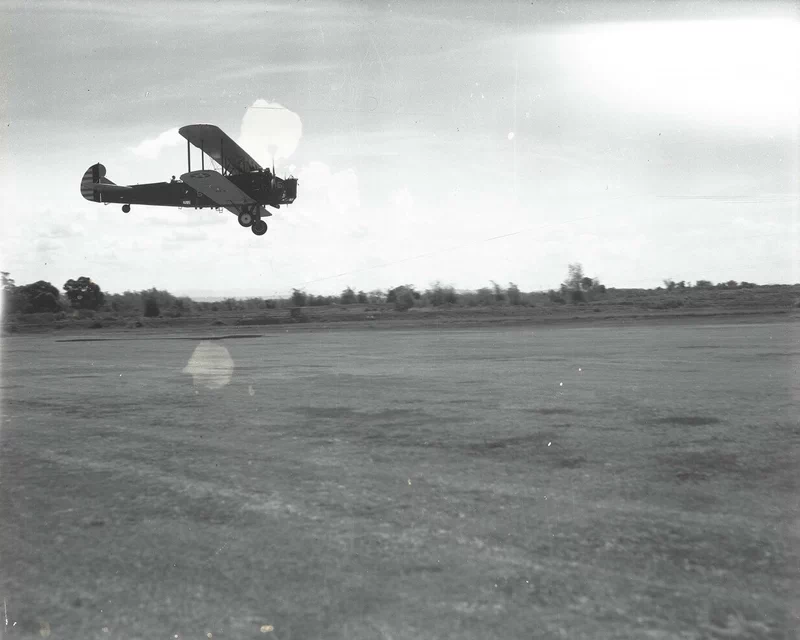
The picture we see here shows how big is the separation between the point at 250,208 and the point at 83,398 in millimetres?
19780

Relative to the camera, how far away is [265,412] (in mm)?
6723

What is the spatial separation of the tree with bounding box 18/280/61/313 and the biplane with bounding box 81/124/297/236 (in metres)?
38.6

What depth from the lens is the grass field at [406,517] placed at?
2.27 m

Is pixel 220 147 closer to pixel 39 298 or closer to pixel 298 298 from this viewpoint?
pixel 298 298

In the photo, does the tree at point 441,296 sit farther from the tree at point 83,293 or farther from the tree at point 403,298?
the tree at point 83,293

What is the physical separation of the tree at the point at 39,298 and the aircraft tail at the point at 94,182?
3249 cm

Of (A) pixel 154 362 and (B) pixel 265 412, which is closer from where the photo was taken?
(B) pixel 265 412

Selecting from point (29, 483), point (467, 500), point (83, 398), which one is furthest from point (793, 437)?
point (83, 398)

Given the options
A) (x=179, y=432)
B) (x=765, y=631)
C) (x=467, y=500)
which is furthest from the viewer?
(x=179, y=432)

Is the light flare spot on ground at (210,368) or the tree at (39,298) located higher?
the tree at (39,298)

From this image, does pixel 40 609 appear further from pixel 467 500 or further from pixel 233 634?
pixel 467 500

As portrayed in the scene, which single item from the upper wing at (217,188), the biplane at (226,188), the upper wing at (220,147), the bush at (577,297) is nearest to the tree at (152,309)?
the biplane at (226,188)

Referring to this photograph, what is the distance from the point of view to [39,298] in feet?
202

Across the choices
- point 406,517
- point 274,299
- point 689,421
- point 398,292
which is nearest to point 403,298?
point 398,292
